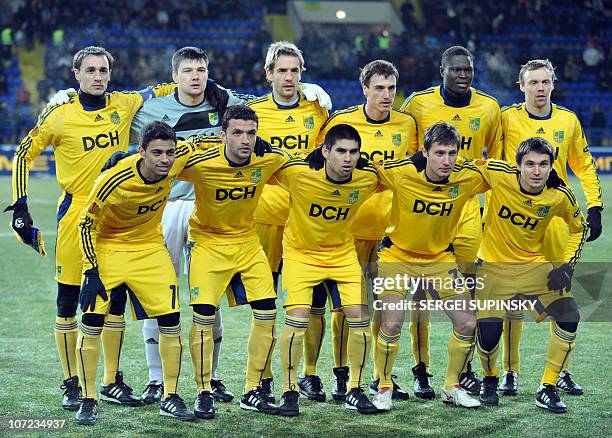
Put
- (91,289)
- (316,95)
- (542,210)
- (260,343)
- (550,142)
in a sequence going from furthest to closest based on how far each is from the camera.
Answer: (550,142) → (316,95) → (542,210) → (260,343) → (91,289)

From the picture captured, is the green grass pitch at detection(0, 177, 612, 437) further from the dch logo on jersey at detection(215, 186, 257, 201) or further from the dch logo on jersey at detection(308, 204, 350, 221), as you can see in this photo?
the dch logo on jersey at detection(215, 186, 257, 201)

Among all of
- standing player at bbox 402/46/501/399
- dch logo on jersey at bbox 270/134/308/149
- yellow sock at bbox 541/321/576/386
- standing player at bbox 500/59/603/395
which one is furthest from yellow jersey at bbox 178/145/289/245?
yellow sock at bbox 541/321/576/386

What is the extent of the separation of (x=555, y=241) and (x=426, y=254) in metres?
1.05

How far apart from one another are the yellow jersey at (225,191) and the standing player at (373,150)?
0.74 m

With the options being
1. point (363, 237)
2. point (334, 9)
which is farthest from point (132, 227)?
point (334, 9)

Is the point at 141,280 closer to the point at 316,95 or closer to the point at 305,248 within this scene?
the point at 305,248

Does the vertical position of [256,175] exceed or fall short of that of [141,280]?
it exceeds it

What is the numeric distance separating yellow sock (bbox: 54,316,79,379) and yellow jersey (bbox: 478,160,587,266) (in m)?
2.89

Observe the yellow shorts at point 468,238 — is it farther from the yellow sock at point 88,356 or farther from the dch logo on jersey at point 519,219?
the yellow sock at point 88,356

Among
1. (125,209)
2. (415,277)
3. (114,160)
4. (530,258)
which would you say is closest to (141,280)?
(125,209)

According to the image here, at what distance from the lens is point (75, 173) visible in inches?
266

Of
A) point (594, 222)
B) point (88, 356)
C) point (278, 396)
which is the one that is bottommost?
point (278, 396)

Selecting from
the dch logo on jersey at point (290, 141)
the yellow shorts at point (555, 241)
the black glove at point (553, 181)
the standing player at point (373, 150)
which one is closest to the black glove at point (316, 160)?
the standing player at point (373, 150)

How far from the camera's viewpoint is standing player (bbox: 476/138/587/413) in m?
6.61
